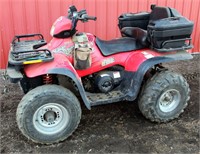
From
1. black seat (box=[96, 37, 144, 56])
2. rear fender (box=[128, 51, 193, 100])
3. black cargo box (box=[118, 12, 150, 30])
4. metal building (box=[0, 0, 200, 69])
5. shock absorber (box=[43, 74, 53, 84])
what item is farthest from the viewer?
metal building (box=[0, 0, 200, 69])

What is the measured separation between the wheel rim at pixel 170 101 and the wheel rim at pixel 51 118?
1.31 meters

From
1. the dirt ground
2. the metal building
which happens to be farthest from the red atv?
the metal building

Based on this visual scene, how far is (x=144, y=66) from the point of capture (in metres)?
3.62

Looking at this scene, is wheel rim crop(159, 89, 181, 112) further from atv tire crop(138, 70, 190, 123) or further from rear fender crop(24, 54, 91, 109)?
rear fender crop(24, 54, 91, 109)

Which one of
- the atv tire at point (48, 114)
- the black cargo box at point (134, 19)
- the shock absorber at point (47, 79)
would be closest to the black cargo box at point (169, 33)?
the black cargo box at point (134, 19)

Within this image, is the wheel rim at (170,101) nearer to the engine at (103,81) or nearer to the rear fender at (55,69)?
the engine at (103,81)

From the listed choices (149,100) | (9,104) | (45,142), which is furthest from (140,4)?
(45,142)

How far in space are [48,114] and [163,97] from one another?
1.51m

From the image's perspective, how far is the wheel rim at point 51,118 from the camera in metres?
3.27

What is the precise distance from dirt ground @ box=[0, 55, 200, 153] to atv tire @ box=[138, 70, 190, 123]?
151 mm

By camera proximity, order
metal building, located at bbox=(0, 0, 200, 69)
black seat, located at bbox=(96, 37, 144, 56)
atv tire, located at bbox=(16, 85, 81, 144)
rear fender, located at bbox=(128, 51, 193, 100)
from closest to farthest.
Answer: atv tire, located at bbox=(16, 85, 81, 144) < rear fender, located at bbox=(128, 51, 193, 100) < black seat, located at bbox=(96, 37, 144, 56) < metal building, located at bbox=(0, 0, 200, 69)

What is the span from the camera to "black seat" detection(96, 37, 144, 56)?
372cm

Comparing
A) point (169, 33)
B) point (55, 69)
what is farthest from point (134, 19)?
point (55, 69)

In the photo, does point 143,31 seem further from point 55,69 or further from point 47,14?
point 47,14
